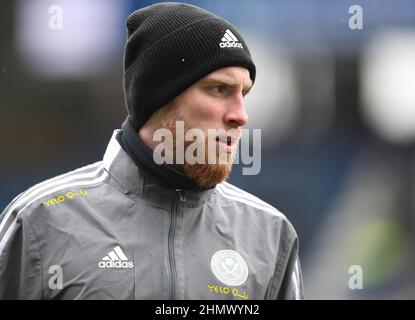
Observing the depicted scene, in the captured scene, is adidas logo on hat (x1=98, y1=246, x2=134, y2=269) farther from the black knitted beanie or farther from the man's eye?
the man's eye

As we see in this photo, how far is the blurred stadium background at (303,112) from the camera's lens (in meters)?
5.68

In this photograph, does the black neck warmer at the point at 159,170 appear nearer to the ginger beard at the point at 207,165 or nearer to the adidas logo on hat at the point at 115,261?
the ginger beard at the point at 207,165

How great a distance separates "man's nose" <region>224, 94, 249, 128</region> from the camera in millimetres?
2447

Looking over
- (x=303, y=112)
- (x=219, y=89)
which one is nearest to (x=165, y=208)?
(x=219, y=89)

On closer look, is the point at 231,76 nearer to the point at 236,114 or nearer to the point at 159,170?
the point at 236,114

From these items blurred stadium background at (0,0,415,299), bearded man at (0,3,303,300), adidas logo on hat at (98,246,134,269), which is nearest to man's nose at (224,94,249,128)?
bearded man at (0,3,303,300)

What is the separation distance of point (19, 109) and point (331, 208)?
8.13 ft

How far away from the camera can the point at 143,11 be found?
2.65 metres

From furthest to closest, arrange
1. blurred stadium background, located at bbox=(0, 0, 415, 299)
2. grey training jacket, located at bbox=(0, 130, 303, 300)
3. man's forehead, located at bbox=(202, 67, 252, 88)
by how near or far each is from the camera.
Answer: blurred stadium background, located at bbox=(0, 0, 415, 299) < man's forehead, located at bbox=(202, 67, 252, 88) < grey training jacket, located at bbox=(0, 130, 303, 300)

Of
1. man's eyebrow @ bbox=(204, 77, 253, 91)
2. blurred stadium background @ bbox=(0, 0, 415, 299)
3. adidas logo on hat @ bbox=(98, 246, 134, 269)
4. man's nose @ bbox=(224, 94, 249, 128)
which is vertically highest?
man's eyebrow @ bbox=(204, 77, 253, 91)

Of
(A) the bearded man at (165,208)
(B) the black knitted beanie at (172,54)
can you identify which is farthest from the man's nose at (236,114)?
(B) the black knitted beanie at (172,54)

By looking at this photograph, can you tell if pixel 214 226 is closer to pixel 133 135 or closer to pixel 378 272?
pixel 133 135

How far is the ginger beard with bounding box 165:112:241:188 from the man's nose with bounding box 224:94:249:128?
29mm

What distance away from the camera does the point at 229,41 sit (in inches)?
101
